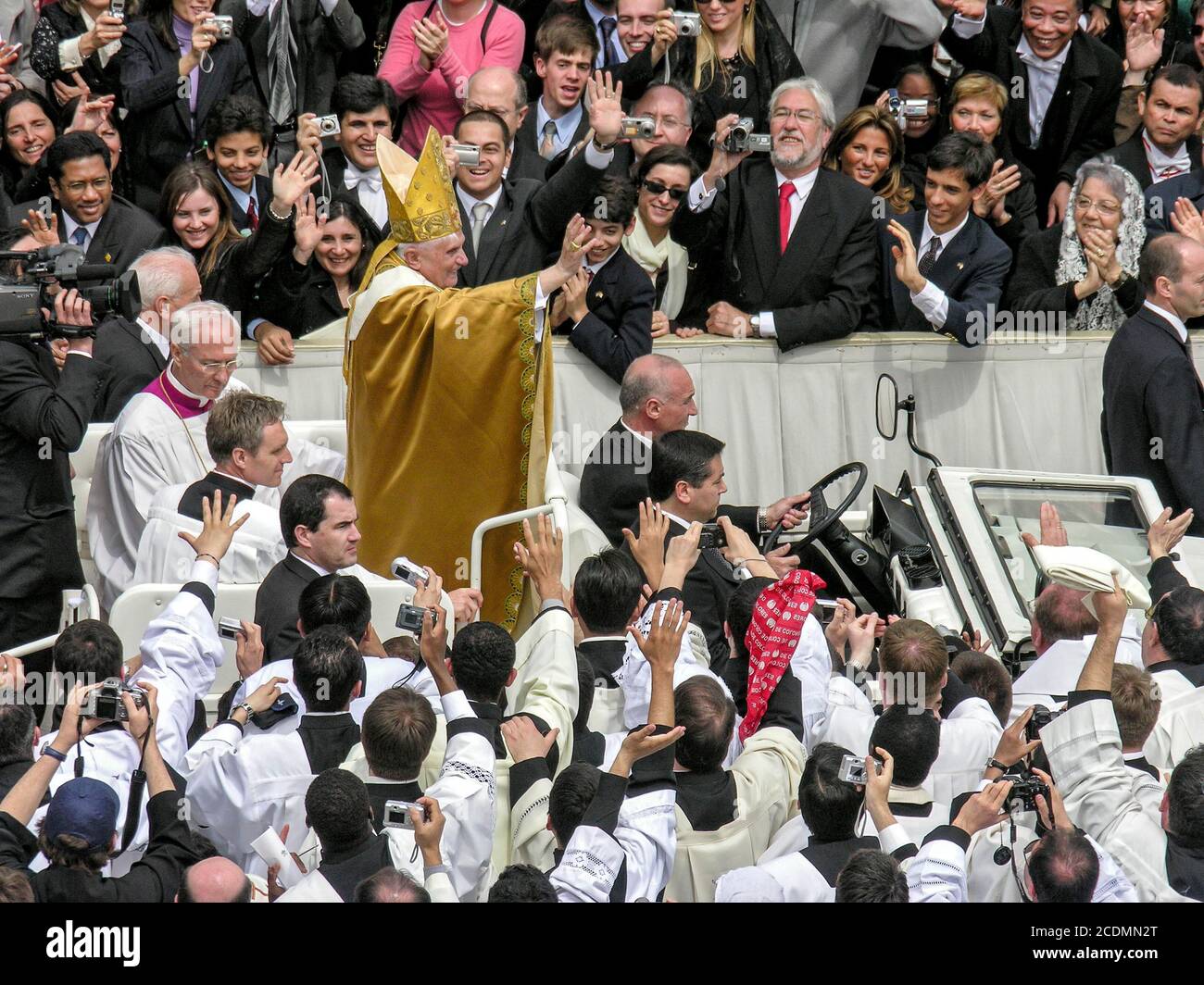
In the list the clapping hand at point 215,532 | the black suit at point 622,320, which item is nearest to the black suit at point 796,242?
the black suit at point 622,320

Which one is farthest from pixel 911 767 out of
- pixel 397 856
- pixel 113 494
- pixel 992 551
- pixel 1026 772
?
pixel 113 494

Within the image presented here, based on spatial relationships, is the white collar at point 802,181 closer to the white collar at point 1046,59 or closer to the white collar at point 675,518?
the white collar at point 1046,59

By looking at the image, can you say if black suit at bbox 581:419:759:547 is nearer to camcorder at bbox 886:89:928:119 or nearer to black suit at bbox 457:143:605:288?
black suit at bbox 457:143:605:288

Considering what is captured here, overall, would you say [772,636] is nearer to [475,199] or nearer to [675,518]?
[675,518]

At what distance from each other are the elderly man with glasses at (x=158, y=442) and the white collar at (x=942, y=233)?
3.71 m

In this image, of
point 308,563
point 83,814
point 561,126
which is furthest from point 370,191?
point 83,814

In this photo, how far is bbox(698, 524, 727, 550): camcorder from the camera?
8188 mm

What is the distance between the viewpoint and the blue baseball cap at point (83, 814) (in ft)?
18.0

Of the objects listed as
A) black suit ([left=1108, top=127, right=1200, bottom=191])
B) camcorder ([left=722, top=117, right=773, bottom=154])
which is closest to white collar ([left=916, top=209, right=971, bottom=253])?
camcorder ([left=722, top=117, right=773, bottom=154])

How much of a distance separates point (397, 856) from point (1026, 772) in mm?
1770

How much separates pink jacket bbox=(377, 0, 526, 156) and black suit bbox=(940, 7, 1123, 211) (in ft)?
8.59

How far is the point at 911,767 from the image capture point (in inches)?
246

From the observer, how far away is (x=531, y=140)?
11.2 m

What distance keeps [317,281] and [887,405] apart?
9.49 ft
